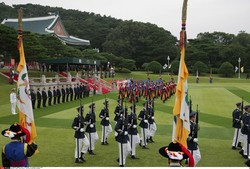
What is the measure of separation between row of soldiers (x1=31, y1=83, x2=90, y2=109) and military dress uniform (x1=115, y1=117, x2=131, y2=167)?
13222mm

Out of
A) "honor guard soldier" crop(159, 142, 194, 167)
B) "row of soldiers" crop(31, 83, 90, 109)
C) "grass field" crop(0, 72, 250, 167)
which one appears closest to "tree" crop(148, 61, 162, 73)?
"row of soldiers" crop(31, 83, 90, 109)

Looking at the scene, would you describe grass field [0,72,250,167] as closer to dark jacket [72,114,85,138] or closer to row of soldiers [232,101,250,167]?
row of soldiers [232,101,250,167]

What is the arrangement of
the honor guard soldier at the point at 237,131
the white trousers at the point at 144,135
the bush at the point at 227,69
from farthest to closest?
the bush at the point at 227,69, the white trousers at the point at 144,135, the honor guard soldier at the point at 237,131

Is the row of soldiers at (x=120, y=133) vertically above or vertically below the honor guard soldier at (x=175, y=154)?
below

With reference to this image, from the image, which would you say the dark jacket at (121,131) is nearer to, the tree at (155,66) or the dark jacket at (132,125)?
the dark jacket at (132,125)

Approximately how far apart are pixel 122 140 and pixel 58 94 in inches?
631

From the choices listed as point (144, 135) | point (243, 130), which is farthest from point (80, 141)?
point (243, 130)

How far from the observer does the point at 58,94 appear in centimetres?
2397

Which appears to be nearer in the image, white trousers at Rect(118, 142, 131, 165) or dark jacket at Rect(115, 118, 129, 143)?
white trousers at Rect(118, 142, 131, 165)

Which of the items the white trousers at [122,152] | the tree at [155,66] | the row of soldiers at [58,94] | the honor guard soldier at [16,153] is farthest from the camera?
the tree at [155,66]

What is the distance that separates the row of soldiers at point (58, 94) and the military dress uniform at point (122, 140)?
13222 mm

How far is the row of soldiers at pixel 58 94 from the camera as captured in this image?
21453 mm

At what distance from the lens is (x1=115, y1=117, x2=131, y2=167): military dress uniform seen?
8859mm

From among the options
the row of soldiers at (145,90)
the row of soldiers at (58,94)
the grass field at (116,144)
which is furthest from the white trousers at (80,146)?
the row of soldiers at (145,90)
